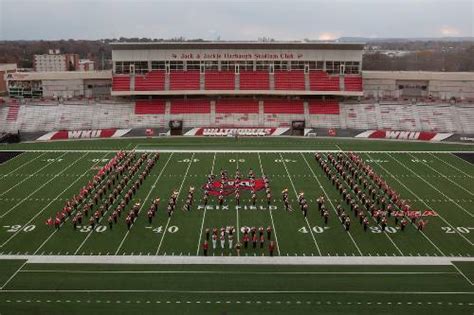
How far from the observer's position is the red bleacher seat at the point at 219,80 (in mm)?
40875

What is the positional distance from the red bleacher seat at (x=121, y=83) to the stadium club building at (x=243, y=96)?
110 mm

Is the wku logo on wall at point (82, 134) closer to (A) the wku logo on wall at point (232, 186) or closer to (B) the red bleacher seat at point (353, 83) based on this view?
(A) the wku logo on wall at point (232, 186)

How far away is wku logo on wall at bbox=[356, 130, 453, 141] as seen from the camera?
1417 inches

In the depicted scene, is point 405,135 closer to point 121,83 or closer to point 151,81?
point 151,81

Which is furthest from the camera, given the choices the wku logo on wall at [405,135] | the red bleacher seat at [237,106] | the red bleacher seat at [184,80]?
the red bleacher seat at [184,80]

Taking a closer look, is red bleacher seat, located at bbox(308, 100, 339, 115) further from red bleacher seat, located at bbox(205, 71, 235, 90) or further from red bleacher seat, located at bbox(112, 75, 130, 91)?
red bleacher seat, located at bbox(112, 75, 130, 91)

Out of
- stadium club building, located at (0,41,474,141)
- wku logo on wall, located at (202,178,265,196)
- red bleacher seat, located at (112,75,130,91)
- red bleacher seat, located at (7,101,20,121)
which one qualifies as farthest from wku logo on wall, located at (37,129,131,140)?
wku logo on wall, located at (202,178,265,196)

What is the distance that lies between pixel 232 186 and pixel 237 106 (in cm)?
1901

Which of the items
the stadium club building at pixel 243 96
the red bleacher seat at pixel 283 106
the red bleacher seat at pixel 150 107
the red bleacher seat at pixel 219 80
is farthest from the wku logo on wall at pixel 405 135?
the red bleacher seat at pixel 150 107

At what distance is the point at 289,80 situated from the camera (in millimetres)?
41469

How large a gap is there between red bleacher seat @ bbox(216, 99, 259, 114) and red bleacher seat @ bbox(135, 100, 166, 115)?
4517 mm

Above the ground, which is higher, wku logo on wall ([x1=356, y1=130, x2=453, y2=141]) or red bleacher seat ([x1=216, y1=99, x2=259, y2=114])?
red bleacher seat ([x1=216, y1=99, x2=259, y2=114])
